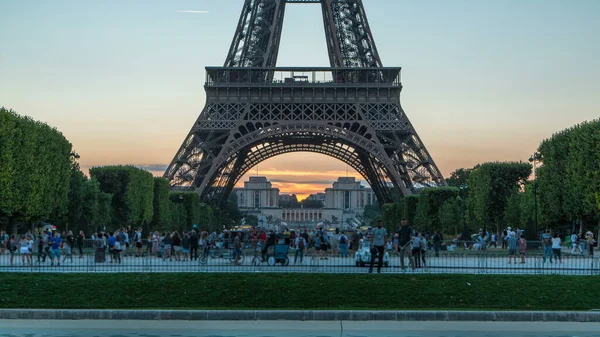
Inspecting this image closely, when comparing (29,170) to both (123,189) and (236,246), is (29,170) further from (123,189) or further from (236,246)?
(236,246)

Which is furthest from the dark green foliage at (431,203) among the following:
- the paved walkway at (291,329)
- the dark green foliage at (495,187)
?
the paved walkway at (291,329)

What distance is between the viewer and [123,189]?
71.9 m

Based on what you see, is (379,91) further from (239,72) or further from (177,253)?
(177,253)

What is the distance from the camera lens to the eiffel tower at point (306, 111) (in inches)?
3056

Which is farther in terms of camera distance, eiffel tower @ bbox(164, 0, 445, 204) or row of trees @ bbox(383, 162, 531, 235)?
eiffel tower @ bbox(164, 0, 445, 204)

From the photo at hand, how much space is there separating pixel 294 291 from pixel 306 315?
318 cm

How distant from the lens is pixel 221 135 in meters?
78.5

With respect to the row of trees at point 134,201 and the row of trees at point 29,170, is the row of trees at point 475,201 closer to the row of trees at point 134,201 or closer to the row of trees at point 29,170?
the row of trees at point 134,201

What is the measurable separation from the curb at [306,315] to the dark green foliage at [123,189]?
48.0 metres

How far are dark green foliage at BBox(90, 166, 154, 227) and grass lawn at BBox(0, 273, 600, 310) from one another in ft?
140

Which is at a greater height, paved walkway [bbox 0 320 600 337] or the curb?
the curb

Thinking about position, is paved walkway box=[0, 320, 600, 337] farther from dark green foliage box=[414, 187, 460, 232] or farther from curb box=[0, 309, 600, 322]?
dark green foliage box=[414, 187, 460, 232]

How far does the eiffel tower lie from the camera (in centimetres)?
7762

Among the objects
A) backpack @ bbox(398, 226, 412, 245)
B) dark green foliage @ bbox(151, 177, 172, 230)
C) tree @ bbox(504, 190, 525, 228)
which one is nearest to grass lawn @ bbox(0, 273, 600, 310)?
backpack @ bbox(398, 226, 412, 245)
